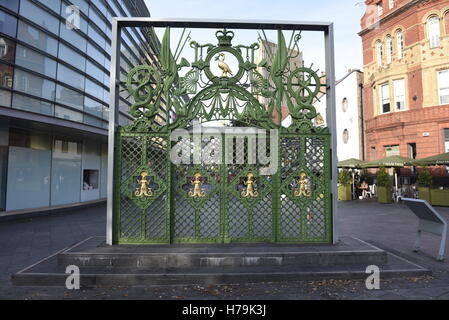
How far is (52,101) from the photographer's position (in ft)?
37.9

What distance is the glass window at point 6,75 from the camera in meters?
9.52

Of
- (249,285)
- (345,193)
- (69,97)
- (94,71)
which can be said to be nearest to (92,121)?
(69,97)

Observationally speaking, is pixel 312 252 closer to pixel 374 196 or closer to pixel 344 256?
pixel 344 256

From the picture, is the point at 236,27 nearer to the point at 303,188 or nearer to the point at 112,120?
the point at 112,120

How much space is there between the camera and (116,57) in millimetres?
6082

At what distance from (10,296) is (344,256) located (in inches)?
217

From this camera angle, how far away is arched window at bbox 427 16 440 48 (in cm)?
1702

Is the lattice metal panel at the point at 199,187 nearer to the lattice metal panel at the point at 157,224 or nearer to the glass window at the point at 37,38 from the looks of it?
the lattice metal panel at the point at 157,224

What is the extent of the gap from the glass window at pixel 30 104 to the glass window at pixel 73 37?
366cm

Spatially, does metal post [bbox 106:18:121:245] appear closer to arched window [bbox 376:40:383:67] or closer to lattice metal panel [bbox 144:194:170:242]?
lattice metal panel [bbox 144:194:170:242]

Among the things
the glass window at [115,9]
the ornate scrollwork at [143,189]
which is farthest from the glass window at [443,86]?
the glass window at [115,9]

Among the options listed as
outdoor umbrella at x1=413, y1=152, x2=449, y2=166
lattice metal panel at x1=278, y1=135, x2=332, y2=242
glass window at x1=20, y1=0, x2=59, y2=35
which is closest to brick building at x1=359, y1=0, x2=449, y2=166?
outdoor umbrella at x1=413, y1=152, x2=449, y2=166

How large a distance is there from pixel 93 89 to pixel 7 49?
5290 millimetres
